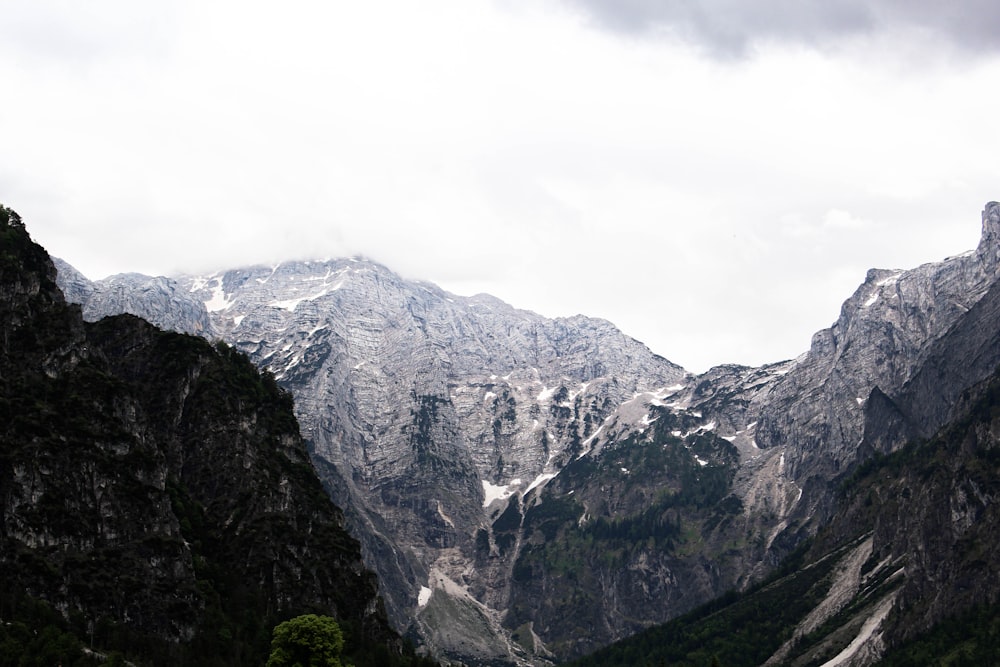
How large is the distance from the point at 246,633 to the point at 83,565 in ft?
112

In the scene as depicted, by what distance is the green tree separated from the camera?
124562 millimetres

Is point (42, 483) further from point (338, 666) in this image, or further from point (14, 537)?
point (338, 666)

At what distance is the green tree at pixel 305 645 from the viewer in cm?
12456

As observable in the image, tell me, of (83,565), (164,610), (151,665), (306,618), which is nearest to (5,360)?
(83,565)

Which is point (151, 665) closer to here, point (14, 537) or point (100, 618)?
point (100, 618)

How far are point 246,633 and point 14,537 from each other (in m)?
46.7

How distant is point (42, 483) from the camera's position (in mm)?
180125

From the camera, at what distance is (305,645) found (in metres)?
125

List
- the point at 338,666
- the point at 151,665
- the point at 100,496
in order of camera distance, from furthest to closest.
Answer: the point at 100,496, the point at 151,665, the point at 338,666

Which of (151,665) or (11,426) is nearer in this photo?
(151,665)

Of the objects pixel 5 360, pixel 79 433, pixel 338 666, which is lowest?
pixel 338 666

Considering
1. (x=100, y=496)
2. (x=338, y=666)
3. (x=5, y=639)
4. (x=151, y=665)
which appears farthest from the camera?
(x=100, y=496)

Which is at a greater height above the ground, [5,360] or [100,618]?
[5,360]

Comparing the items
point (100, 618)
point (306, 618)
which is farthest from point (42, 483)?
point (306, 618)
